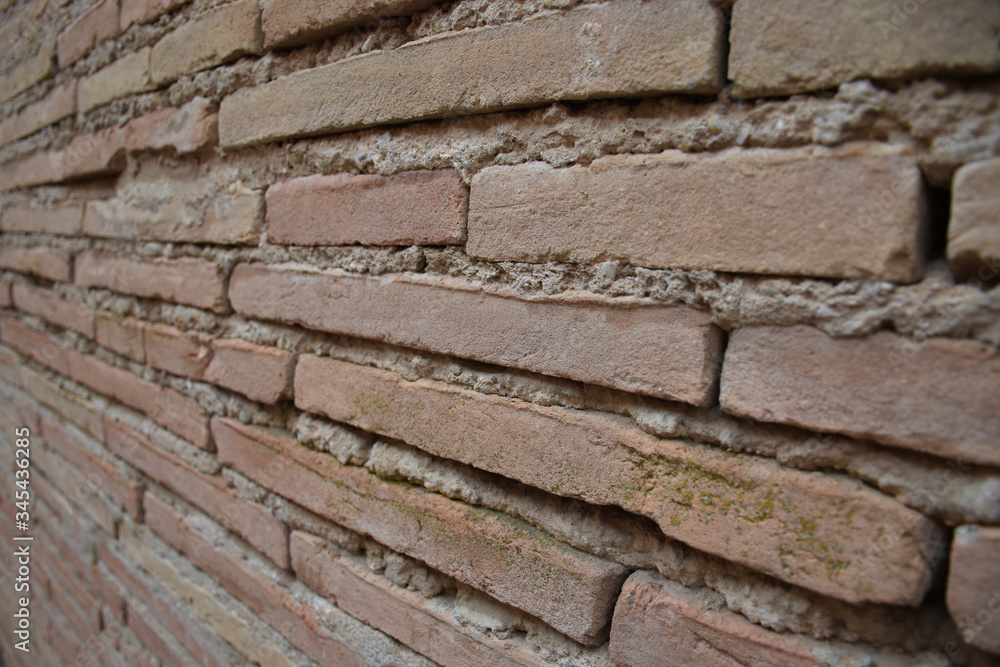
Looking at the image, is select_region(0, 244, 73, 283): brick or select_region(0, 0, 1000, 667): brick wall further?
select_region(0, 244, 73, 283): brick

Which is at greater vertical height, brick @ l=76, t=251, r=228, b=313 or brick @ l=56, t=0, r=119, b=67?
brick @ l=56, t=0, r=119, b=67

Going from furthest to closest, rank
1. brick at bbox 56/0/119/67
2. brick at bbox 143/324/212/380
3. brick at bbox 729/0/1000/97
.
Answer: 1. brick at bbox 56/0/119/67
2. brick at bbox 143/324/212/380
3. brick at bbox 729/0/1000/97

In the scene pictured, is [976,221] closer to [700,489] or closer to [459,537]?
[700,489]

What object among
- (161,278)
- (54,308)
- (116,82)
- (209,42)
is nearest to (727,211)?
(209,42)

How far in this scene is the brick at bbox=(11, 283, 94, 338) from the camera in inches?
92.2

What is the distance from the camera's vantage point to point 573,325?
94 centimetres

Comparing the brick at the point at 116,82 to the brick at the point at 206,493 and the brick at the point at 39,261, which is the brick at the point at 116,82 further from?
the brick at the point at 206,493

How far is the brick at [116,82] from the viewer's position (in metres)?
1.83

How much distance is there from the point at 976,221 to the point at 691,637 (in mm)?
Answer: 661

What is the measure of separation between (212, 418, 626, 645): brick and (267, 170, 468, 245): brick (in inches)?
20.8

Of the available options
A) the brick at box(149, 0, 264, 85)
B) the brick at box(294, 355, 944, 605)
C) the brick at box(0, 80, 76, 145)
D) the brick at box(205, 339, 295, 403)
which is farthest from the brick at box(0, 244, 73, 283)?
the brick at box(294, 355, 944, 605)

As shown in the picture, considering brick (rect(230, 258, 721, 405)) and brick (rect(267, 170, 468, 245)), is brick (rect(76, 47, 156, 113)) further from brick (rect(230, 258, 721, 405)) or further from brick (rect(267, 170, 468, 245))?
brick (rect(230, 258, 721, 405))

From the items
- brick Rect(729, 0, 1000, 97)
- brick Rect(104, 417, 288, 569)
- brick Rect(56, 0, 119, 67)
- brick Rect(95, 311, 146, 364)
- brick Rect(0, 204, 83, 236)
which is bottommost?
brick Rect(104, 417, 288, 569)

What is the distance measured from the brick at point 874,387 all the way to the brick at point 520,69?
37cm
